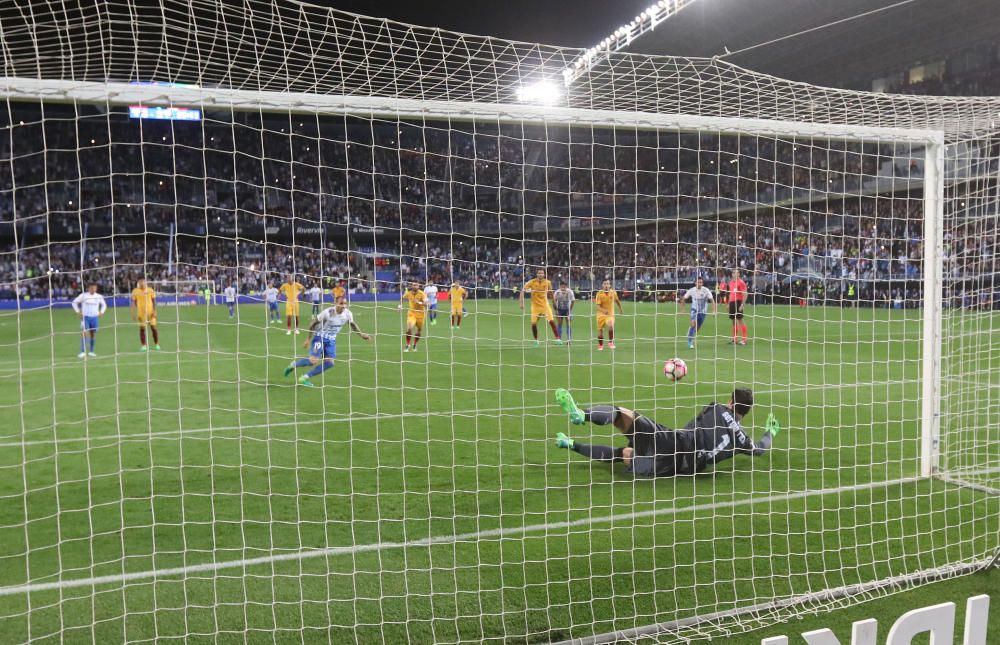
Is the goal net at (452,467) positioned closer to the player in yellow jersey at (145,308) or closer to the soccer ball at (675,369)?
the soccer ball at (675,369)

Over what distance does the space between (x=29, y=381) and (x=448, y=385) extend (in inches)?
272

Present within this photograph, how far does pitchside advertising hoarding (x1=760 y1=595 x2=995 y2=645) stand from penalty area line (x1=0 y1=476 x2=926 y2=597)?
1827 millimetres

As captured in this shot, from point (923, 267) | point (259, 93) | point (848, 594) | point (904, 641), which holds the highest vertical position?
point (259, 93)

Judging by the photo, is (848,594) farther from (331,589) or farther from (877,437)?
(877,437)

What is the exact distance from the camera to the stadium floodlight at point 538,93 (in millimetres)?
4551

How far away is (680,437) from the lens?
595 cm

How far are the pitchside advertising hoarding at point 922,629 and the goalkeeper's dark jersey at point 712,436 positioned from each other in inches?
106

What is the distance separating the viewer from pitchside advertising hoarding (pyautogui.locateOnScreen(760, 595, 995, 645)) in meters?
2.94

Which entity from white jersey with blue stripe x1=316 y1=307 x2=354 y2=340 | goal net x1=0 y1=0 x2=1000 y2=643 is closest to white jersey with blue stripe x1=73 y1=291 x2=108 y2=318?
goal net x1=0 y1=0 x2=1000 y2=643

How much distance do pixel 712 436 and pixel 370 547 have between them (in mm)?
2865

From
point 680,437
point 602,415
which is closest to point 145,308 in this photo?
point 602,415

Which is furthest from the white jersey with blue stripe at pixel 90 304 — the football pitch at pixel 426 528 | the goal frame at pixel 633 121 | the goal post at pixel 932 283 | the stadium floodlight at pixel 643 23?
the stadium floodlight at pixel 643 23

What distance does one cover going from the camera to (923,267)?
6.12 metres

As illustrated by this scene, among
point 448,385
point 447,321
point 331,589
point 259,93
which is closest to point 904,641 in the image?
point 331,589
